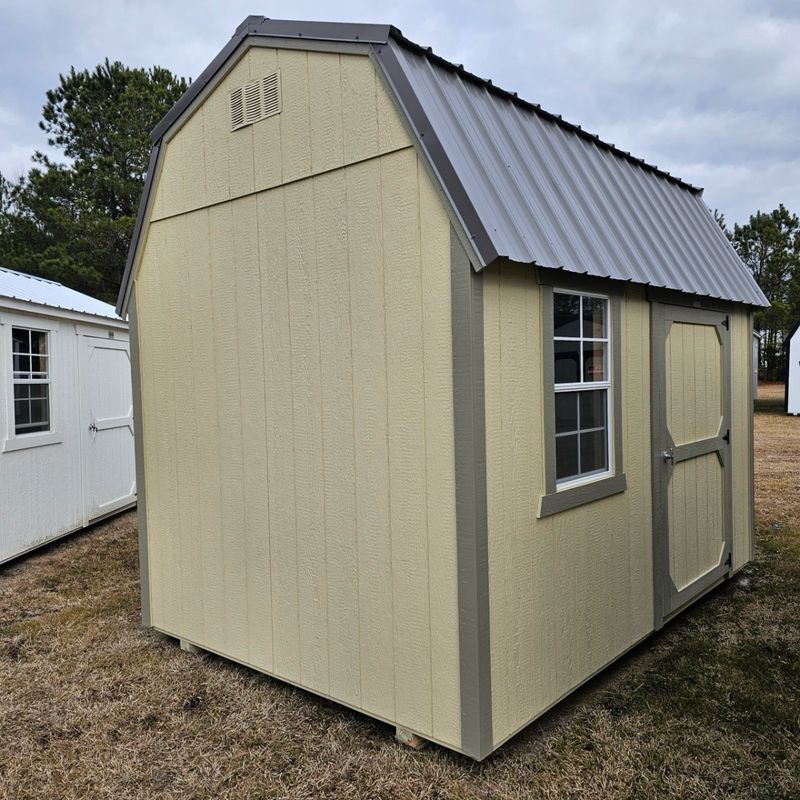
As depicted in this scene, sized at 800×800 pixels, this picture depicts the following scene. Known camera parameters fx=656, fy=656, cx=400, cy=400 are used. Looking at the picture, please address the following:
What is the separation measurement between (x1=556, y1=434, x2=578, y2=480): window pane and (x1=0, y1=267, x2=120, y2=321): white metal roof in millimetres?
5043

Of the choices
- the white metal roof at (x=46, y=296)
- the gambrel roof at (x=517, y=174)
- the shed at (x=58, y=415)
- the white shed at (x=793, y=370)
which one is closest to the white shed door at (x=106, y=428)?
the shed at (x=58, y=415)

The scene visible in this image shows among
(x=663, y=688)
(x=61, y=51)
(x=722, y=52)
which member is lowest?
(x=663, y=688)

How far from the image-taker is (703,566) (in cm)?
458

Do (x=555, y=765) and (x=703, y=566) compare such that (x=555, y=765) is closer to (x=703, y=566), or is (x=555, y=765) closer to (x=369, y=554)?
(x=369, y=554)

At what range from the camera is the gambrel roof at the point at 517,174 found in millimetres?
2625

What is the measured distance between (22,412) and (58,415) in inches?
20.3

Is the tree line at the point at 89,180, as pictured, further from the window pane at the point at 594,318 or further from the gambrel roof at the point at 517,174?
the window pane at the point at 594,318

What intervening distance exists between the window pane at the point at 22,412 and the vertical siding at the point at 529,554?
519 centimetres

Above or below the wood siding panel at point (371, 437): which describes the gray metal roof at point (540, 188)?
above

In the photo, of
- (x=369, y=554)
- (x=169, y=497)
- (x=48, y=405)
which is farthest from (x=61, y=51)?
(x=369, y=554)

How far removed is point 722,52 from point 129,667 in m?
13.4

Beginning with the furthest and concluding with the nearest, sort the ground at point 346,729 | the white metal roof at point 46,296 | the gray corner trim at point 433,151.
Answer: the white metal roof at point 46,296 < the ground at point 346,729 < the gray corner trim at point 433,151

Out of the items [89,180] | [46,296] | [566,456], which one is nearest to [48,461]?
[46,296]

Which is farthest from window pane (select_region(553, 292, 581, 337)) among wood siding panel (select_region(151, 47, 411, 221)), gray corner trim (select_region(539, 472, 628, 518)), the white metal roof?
the white metal roof
